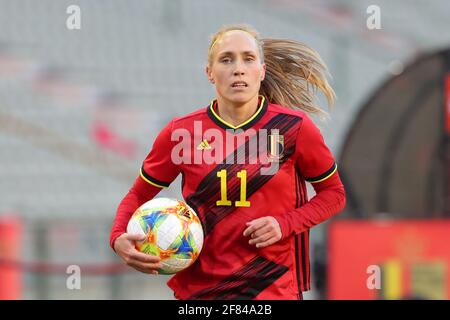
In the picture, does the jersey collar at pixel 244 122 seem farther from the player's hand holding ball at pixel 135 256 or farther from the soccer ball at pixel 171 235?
the player's hand holding ball at pixel 135 256

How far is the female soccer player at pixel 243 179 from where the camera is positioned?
4.18 m

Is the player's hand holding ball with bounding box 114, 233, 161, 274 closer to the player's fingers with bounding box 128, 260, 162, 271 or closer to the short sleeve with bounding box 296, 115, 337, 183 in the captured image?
the player's fingers with bounding box 128, 260, 162, 271

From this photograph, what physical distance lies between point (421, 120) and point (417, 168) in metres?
0.43

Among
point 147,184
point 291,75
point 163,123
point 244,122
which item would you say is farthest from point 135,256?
point 163,123

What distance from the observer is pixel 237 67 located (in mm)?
4145

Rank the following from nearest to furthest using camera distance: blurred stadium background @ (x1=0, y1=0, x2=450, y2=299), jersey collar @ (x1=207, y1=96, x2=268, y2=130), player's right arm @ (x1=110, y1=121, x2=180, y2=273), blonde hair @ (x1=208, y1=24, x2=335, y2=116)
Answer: player's right arm @ (x1=110, y1=121, x2=180, y2=273)
jersey collar @ (x1=207, y1=96, x2=268, y2=130)
blonde hair @ (x1=208, y1=24, x2=335, y2=116)
blurred stadium background @ (x1=0, y1=0, x2=450, y2=299)

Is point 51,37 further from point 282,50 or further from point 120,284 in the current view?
point 282,50

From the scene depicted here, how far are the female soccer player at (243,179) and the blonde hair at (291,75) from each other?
0.28 meters

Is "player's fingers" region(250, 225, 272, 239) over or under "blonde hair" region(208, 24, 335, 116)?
under

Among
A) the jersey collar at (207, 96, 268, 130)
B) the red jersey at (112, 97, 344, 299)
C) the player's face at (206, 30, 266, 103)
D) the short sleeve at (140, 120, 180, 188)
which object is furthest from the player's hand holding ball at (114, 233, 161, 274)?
the player's face at (206, 30, 266, 103)

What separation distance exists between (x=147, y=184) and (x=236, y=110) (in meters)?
0.55

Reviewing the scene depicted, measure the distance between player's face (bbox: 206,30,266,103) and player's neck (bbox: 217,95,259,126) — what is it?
1.8 inches

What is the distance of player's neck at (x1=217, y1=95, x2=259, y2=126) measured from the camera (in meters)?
4.28

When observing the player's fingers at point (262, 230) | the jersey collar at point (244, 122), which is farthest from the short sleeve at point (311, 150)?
the player's fingers at point (262, 230)
